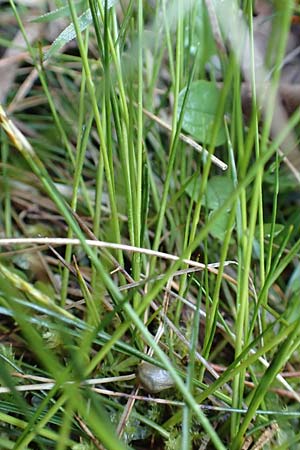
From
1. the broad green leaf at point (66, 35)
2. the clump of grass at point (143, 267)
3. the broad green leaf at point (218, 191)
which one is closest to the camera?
the clump of grass at point (143, 267)

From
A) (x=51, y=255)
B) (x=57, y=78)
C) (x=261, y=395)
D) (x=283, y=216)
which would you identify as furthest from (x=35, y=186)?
(x=261, y=395)

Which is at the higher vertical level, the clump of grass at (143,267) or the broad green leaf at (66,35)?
the broad green leaf at (66,35)

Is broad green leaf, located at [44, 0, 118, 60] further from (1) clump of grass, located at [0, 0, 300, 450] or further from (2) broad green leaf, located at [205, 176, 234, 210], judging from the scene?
(2) broad green leaf, located at [205, 176, 234, 210]

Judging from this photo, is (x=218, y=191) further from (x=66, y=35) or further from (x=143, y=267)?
(x=66, y=35)

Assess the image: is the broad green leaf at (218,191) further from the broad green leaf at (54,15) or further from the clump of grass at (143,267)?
the broad green leaf at (54,15)

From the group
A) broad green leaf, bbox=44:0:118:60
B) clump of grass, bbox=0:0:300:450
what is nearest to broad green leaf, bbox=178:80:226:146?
clump of grass, bbox=0:0:300:450

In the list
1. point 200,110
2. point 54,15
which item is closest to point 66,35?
point 54,15

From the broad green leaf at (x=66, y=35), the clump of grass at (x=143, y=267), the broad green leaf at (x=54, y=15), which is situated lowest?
the clump of grass at (x=143, y=267)

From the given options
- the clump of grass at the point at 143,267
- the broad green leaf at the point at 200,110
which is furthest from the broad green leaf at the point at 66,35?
the broad green leaf at the point at 200,110

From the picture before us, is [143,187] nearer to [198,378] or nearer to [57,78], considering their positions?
[198,378]
